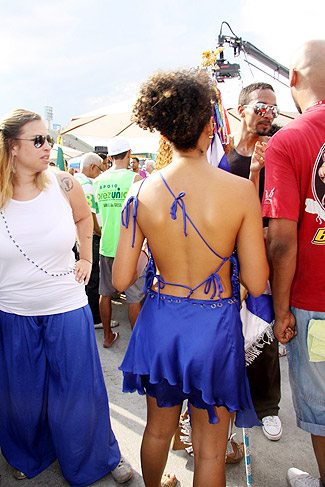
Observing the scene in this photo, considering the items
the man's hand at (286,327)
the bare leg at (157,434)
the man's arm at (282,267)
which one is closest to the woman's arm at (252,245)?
the man's arm at (282,267)

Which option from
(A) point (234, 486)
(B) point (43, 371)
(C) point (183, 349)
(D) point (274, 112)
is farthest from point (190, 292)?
(D) point (274, 112)

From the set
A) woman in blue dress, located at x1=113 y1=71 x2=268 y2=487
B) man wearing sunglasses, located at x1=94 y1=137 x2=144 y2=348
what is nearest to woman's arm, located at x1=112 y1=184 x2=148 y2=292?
woman in blue dress, located at x1=113 y1=71 x2=268 y2=487

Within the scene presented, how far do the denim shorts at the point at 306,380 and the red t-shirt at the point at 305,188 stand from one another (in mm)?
80

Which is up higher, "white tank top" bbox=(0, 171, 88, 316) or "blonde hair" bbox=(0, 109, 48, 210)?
"blonde hair" bbox=(0, 109, 48, 210)

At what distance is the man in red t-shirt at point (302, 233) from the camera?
1541 millimetres

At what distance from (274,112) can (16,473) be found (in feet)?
9.23

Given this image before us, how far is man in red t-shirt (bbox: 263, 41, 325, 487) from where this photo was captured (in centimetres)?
154

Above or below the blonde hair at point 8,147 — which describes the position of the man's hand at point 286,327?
below

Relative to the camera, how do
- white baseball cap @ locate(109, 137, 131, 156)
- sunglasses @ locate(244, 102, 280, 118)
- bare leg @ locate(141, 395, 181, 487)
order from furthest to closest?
white baseball cap @ locate(109, 137, 131, 156) < sunglasses @ locate(244, 102, 280, 118) < bare leg @ locate(141, 395, 181, 487)

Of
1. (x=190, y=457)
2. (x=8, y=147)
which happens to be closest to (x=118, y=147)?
(x=8, y=147)

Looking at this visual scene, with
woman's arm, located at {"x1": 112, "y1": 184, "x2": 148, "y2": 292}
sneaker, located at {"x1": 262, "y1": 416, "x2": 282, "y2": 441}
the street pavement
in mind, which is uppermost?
woman's arm, located at {"x1": 112, "y1": 184, "x2": 148, "y2": 292}

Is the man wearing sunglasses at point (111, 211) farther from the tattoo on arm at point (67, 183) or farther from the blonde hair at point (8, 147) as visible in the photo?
the blonde hair at point (8, 147)

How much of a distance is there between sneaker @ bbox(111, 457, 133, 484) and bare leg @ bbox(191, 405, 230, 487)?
0.70 meters

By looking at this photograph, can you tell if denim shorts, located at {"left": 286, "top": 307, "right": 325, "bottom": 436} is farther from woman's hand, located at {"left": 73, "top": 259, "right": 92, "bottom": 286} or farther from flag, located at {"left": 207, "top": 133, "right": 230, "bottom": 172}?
woman's hand, located at {"left": 73, "top": 259, "right": 92, "bottom": 286}
